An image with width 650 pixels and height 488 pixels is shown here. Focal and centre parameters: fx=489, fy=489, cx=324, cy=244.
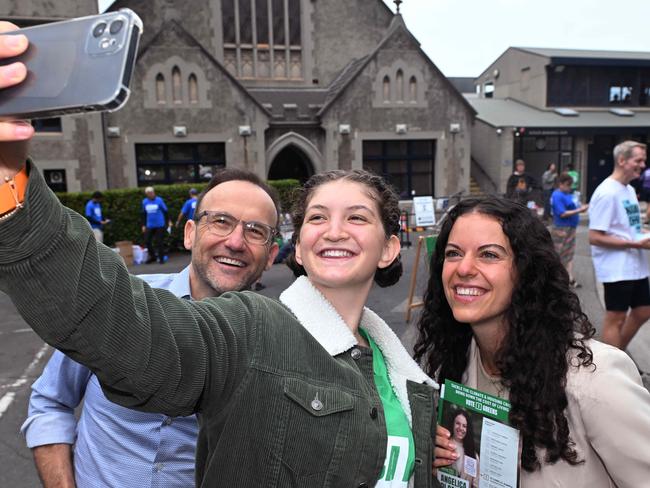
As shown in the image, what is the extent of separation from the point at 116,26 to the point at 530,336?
5.66 ft

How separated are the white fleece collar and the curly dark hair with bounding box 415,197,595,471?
427 mm

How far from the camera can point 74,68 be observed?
30.2 inches

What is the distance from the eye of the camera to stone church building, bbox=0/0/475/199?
54.7 ft

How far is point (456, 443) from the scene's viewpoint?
185 centimetres

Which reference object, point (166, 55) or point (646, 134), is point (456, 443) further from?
point (646, 134)

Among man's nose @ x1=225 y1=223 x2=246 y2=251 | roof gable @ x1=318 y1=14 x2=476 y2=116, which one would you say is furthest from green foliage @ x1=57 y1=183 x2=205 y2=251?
man's nose @ x1=225 y1=223 x2=246 y2=251

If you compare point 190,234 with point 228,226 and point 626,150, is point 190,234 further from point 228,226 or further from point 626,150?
point 626,150

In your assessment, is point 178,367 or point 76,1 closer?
point 178,367

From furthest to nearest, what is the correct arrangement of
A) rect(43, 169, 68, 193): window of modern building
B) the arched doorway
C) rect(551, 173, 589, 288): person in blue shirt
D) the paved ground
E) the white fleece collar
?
the arched doorway → rect(43, 169, 68, 193): window of modern building → rect(551, 173, 589, 288): person in blue shirt → the paved ground → the white fleece collar

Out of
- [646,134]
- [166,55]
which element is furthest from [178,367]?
[646,134]

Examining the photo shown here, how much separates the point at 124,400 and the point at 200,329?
192 mm

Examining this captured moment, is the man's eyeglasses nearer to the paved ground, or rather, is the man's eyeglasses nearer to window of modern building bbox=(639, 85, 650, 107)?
the paved ground

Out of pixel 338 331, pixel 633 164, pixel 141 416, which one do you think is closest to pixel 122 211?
pixel 633 164

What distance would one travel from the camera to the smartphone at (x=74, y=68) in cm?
74
